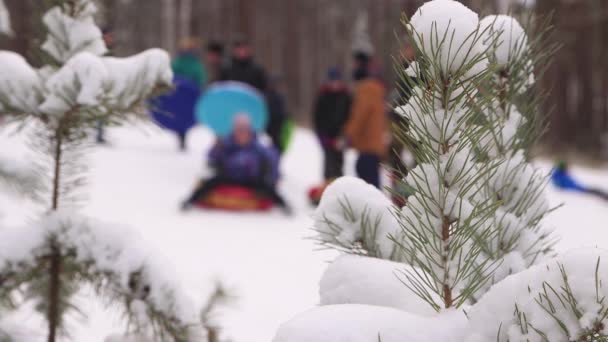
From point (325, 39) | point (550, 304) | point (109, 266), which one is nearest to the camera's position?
point (550, 304)

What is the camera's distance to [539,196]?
3.50 feet

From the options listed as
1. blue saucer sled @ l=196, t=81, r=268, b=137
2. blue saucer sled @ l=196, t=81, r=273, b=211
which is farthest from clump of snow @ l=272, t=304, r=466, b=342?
blue saucer sled @ l=196, t=81, r=268, b=137

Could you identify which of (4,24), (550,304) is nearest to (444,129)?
(550,304)

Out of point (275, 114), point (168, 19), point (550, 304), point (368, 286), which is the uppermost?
point (550, 304)

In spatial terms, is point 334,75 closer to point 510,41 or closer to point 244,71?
point 244,71

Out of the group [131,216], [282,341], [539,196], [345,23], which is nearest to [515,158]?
[539,196]

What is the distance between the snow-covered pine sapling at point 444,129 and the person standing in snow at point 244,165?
628cm

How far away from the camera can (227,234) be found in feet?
19.9

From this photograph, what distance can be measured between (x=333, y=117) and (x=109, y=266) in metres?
7.43

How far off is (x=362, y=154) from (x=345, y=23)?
21569 mm

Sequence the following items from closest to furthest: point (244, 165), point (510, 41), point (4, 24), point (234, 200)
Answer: point (510, 41), point (4, 24), point (234, 200), point (244, 165)

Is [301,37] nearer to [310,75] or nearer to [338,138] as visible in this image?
[310,75]

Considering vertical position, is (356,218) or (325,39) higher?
(356,218)

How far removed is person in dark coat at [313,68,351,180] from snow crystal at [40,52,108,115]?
7.32 meters
